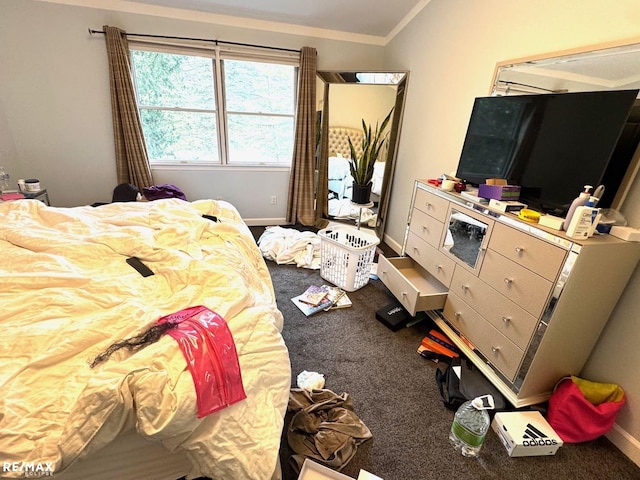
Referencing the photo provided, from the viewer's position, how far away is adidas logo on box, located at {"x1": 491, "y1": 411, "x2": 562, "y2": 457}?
1.23 m

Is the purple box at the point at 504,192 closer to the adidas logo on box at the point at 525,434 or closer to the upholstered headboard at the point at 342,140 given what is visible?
the adidas logo on box at the point at 525,434

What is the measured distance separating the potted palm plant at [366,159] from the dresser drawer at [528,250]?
5.24 ft

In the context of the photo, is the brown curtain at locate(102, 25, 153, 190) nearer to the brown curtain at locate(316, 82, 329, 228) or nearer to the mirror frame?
the brown curtain at locate(316, 82, 329, 228)

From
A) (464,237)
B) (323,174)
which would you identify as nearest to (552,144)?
(464,237)

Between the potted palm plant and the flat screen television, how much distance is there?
1090 millimetres

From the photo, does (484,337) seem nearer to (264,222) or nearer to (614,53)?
(614,53)

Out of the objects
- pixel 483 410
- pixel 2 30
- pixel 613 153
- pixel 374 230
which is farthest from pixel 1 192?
pixel 613 153

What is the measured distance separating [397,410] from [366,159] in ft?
7.07

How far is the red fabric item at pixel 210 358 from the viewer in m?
0.77

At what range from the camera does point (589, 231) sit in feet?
3.74

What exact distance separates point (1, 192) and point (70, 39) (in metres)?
1.50

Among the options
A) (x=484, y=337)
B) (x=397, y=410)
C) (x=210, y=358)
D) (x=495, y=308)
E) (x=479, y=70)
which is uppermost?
(x=479, y=70)

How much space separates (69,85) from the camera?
2744 mm

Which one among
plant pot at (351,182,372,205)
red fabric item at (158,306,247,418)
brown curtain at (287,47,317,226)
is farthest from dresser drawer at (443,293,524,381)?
brown curtain at (287,47,317,226)
